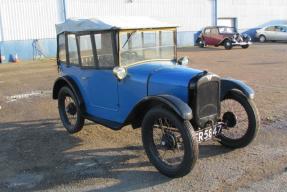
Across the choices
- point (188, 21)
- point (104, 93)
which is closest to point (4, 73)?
point (104, 93)

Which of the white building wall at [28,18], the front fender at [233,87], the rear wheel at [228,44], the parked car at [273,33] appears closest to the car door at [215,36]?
the rear wheel at [228,44]

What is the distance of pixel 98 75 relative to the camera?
6.30 m

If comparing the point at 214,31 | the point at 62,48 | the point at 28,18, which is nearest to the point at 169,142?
the point at 62,48

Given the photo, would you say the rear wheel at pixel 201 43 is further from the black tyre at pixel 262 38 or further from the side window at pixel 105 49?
the side window at pixel 105 49

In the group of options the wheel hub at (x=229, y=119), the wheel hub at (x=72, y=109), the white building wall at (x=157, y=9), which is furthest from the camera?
the white building wall at (x=157, y=9)

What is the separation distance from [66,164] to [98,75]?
4.88ft

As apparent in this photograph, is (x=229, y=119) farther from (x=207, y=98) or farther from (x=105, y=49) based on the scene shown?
(x=105, y=49)

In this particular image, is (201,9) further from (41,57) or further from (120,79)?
(120,79)

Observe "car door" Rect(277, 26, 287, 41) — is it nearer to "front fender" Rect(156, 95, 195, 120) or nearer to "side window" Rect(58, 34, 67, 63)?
"side window" Rect(58, 34, 67, 63)

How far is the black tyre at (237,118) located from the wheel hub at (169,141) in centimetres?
110

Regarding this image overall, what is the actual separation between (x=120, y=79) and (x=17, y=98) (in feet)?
18.4

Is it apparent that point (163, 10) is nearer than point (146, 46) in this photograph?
No

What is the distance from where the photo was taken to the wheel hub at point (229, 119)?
5.83 m

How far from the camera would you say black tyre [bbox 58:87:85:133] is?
22.2 feet
